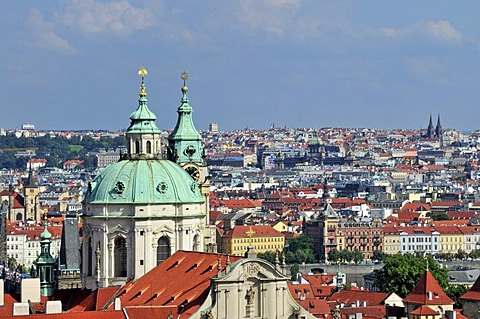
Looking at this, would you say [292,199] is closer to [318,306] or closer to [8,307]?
[318,306]

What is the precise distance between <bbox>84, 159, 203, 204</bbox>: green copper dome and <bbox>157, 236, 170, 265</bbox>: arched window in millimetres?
897

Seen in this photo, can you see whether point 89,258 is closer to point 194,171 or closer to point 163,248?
point 163,248

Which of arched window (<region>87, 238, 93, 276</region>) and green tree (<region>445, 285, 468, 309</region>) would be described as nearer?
arched window (<region>87, 238, 93, 276</region>)

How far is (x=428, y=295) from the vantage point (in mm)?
50312

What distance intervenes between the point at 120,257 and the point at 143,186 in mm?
1763

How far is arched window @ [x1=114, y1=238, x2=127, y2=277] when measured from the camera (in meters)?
41.8

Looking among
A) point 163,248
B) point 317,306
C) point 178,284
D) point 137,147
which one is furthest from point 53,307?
point 317,306

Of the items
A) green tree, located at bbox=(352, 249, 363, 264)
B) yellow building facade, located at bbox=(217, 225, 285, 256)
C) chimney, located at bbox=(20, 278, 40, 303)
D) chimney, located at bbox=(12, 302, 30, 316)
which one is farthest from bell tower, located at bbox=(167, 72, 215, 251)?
green tree, located at bbox=(352, 249, 363, 264)

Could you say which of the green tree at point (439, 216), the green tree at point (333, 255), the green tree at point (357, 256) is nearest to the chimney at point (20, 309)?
the green tree at point (357, 256)

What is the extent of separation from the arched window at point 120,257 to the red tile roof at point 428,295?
36.9 feet

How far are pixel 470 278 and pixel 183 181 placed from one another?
32.2 m

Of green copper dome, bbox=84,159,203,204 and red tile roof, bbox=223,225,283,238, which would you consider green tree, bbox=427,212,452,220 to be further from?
green copper dome, bbox=84,159,203,204

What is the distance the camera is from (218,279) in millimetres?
34469

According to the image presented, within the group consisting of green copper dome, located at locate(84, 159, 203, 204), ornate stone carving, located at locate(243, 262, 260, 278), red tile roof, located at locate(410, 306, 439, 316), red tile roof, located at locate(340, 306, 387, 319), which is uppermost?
green copper dome, located at locate(84, 159, 203, 204)
